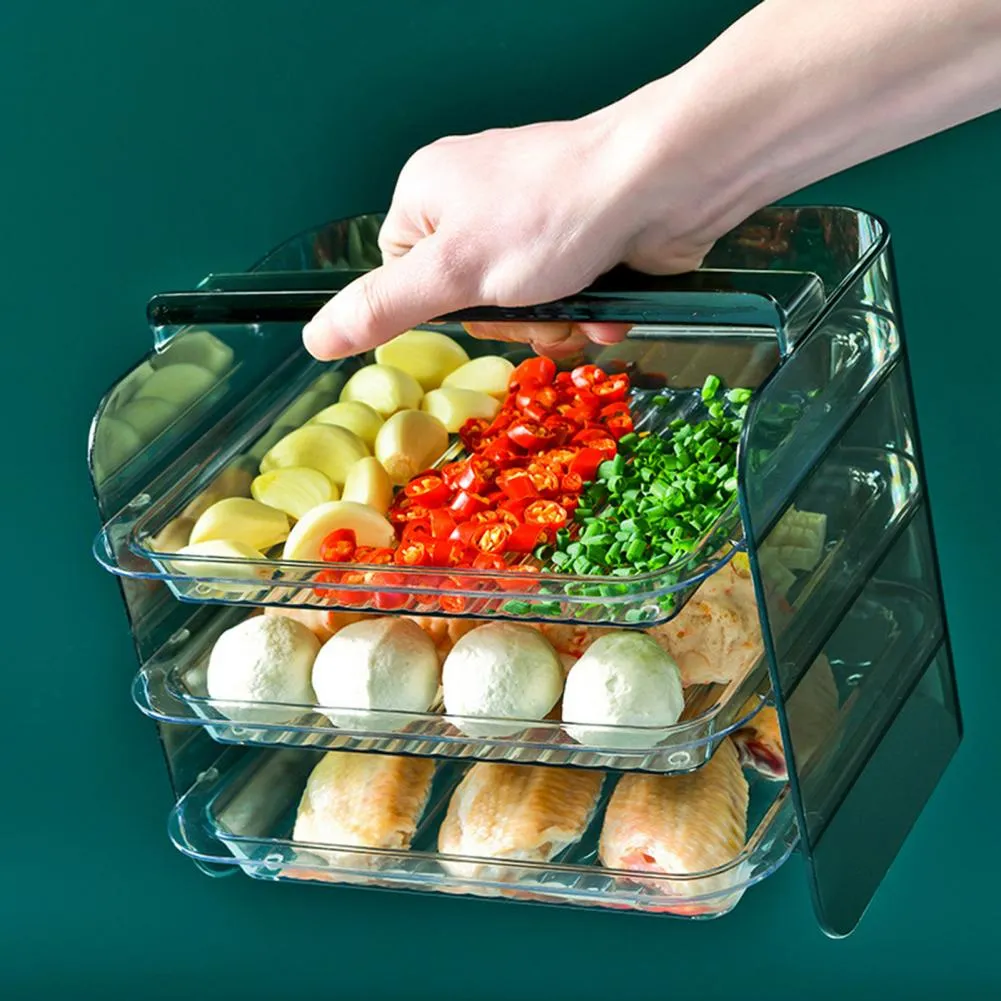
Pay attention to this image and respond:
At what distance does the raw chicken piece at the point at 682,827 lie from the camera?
91 cm

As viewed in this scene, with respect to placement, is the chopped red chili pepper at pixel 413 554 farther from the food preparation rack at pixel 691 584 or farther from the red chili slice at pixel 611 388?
the red chili slice at pixel 611 388

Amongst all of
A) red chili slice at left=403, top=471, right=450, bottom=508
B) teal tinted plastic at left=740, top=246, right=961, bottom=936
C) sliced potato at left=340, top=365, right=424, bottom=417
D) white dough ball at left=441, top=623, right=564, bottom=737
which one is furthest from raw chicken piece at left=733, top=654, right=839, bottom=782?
sliced potato at left=340, top=365, right=424, bottom=417

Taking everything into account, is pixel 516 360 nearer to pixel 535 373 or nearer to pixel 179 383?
pixel 535 373

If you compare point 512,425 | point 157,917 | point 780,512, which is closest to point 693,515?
→ point 780,512

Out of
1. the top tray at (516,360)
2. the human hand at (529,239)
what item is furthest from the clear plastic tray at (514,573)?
the human hand at (529,239)

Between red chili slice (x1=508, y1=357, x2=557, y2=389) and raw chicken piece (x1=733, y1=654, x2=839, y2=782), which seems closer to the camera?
raw chicken piece (x1=733, y1=654, x2=839, y2=782)

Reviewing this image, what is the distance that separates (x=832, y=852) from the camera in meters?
0.89

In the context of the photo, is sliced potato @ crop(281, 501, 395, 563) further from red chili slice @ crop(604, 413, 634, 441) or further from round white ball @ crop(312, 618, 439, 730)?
red chili slice @ crop(604, 413, 634, 441)

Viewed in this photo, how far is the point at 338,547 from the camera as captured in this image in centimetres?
91

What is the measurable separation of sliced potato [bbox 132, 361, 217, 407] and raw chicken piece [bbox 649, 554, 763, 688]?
1.14ft

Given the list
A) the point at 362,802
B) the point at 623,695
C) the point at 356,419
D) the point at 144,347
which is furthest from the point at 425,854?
the point at 144,347

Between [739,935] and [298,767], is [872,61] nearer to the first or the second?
[298,767]

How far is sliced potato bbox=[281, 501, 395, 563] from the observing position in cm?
92

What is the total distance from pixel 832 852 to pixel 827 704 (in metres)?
0.08
